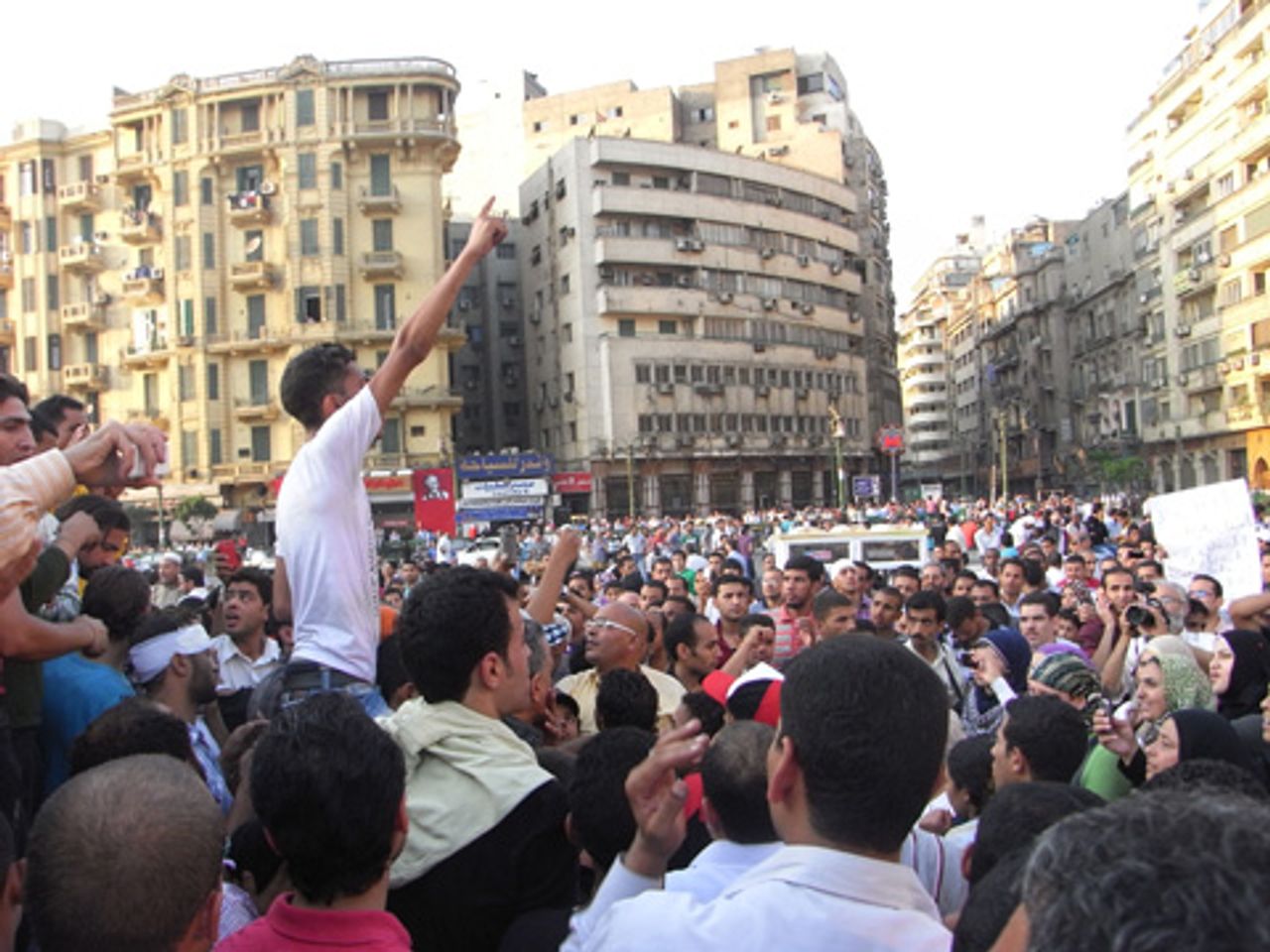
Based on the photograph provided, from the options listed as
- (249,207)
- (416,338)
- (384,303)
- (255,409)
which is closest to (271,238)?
(249,207)

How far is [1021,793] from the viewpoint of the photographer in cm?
305

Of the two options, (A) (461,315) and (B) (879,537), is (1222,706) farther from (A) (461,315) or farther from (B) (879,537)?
(A) (461,315)

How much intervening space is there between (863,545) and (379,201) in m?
42.2

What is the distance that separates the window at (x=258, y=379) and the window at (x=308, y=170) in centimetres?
875

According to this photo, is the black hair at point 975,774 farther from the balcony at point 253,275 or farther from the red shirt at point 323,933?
the balcony at point 253,275

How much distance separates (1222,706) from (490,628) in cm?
510

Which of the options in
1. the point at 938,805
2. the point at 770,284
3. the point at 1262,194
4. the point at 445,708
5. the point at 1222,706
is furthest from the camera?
the point at 770,284

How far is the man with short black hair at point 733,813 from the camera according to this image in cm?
263

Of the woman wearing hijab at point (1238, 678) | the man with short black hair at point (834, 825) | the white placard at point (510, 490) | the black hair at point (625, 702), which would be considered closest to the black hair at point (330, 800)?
A: the man with short black hair at point (834, 825)

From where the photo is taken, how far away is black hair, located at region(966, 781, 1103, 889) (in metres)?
2.95

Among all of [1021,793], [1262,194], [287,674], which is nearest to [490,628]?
[287,674]

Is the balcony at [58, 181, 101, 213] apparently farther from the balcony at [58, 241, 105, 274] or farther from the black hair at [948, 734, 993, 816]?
the black hair at [948, 734, 993, 816]

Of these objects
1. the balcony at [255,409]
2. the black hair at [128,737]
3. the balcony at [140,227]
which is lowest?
the black hair at [128,737]

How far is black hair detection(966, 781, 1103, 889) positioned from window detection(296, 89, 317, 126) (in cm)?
5718
